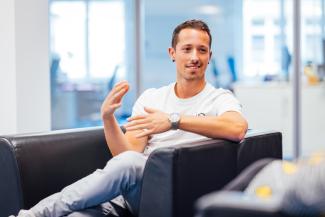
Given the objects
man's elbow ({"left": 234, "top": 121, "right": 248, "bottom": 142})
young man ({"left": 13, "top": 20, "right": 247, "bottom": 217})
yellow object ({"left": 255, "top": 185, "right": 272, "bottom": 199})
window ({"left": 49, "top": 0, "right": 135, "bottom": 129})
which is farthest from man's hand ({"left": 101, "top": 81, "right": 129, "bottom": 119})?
window ({"left": 49, "top": 0, "right": 135, "bottom": 129})

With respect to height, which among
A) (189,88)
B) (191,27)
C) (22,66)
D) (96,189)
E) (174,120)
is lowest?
(96,189)

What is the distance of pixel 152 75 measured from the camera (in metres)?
6.50

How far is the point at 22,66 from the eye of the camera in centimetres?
296

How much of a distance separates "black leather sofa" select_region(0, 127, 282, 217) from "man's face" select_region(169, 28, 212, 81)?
0.37 m

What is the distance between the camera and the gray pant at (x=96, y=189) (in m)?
1.88

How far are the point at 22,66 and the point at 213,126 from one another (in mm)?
1398

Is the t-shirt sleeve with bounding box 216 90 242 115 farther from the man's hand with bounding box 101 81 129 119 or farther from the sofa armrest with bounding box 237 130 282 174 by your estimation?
the man's hand with bounding box 101 81 129 119

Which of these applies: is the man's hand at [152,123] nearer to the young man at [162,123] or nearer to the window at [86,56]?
the young man at [162,123]

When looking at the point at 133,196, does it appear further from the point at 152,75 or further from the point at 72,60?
the point at 152,75

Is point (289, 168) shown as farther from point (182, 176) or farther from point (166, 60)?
point (166, 60)

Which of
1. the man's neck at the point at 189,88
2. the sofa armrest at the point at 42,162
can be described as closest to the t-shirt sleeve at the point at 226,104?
the man's neck at the point at 189,88

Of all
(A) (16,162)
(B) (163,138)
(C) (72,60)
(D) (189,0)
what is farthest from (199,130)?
(D) (189,0)

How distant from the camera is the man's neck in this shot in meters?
2.32

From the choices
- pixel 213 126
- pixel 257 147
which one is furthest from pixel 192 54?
pixel 257 147
